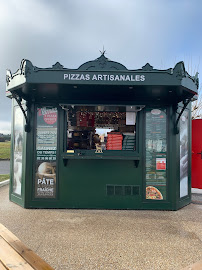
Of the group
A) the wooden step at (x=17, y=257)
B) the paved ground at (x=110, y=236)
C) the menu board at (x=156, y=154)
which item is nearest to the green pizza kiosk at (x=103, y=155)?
the menu board at (x=156, y=154)

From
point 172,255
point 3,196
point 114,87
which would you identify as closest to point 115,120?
point 114,87

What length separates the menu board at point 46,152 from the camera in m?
4.80

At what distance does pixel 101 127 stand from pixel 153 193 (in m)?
2.13

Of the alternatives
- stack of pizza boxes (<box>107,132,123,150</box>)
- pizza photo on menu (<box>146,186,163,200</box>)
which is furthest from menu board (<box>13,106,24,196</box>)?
pizza photo on menu (<box>146,186,163,200</box>)

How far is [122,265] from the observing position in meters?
2.57

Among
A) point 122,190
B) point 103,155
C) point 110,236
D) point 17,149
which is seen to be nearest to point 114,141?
point 103,155

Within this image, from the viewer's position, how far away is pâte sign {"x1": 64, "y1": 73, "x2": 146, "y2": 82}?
4.03 m

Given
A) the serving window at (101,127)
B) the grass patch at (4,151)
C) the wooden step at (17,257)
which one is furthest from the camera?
the grass patch at (4,151)

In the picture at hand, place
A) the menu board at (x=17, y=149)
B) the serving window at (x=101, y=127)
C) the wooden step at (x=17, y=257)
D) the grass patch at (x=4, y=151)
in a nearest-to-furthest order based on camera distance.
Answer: the wooden step at (x=17, y=257) < the serving window at (x=101, y=127) < the menu board at (x=17, y=149) < the grass patch at (x=4, y=151)

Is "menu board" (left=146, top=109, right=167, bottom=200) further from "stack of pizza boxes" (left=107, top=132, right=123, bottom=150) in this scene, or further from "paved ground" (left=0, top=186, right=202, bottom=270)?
"stack of pizza boxes" (left=107, top=132, right=123, bottom=150)

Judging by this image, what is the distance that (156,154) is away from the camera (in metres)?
4.84

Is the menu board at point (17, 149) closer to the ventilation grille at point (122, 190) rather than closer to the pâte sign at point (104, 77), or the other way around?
the pâte sign at point (104, 77)

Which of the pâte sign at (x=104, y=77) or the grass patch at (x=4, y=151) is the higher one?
the pâte sign at (x=104, y=77)

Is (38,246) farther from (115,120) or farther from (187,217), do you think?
(115,120)
